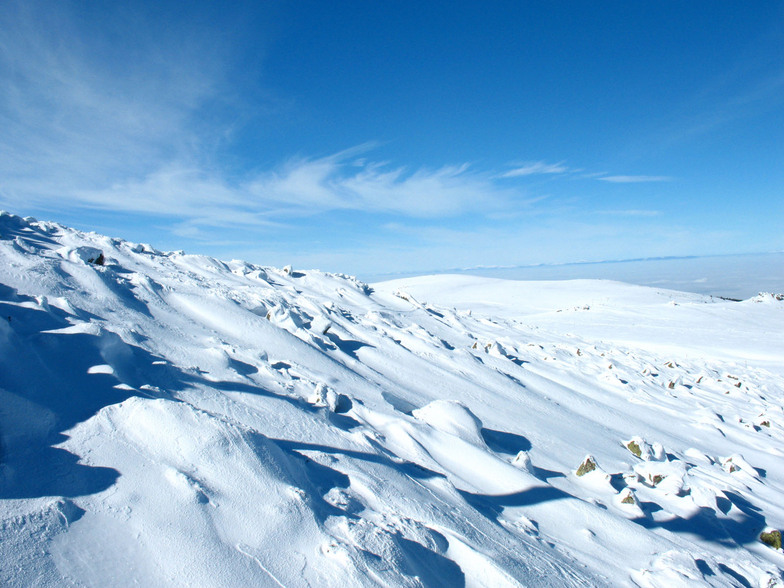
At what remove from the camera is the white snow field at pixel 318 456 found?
1986 mm

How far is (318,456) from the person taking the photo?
116 inches

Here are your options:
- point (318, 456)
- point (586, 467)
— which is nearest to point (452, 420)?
point (586, 467)

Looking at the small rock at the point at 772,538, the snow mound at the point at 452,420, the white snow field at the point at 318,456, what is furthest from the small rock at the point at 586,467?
the small rock at the point at 772,538

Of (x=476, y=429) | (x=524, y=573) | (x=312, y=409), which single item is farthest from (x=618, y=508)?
(x=312, y=409)

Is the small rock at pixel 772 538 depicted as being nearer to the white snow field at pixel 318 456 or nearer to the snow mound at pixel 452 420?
the white snow field at pixel 318 456

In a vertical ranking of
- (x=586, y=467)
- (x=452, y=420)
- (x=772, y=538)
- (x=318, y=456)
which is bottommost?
(x=772, y=538)

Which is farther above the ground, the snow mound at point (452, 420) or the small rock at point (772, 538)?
the snow mound at point (452, 420)

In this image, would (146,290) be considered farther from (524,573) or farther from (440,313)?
(440,313)

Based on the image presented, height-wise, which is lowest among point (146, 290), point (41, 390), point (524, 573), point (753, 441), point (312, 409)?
point (753, 441)

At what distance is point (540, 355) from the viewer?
29.5 ft

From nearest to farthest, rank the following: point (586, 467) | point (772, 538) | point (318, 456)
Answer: point (318, 456) → point (772, 538) → point (586, 467)

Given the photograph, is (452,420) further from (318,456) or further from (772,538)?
(772,538)

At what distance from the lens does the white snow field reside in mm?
1986

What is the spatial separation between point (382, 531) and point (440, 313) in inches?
371
